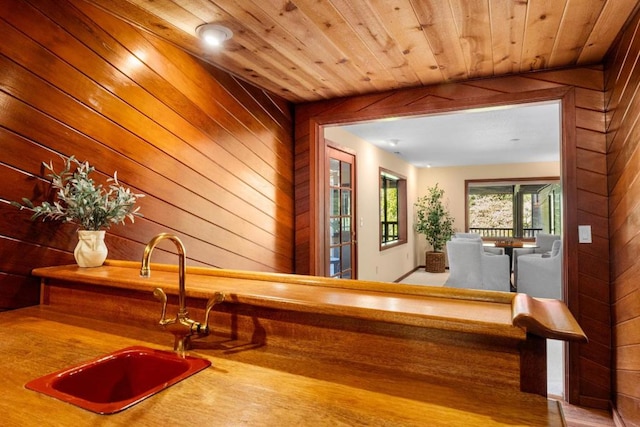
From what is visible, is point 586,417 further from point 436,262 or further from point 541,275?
point 436,262

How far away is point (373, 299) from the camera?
123 cm

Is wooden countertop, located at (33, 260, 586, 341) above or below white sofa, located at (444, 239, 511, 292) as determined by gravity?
above

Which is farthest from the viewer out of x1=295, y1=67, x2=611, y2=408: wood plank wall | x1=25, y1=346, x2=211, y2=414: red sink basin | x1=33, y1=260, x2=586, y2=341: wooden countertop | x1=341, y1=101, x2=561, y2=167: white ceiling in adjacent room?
x1=341, y1=101, x2=561, y2=167: white ceiling in adjacent room

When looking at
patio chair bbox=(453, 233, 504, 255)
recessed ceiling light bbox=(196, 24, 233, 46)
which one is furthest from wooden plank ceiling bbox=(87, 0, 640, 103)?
patio chair bbox=(453, 233, 504, 255)

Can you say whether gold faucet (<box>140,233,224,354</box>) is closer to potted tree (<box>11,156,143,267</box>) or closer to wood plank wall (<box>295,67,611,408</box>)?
potted tree (<box>11,156,143,267</box>)

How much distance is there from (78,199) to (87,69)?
677 millimetres

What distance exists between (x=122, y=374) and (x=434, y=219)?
747 centimetres

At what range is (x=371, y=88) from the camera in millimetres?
3072

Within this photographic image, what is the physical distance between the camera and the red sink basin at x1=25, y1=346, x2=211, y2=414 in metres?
1.09

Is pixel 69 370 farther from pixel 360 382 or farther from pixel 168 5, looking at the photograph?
pixel 168 5

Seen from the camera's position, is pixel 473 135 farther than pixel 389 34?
Yes

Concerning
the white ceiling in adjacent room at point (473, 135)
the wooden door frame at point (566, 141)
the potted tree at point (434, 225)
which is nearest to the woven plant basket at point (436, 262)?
the potted tree at point (434, 225)

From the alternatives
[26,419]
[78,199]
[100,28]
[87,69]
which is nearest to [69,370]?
[26,419]

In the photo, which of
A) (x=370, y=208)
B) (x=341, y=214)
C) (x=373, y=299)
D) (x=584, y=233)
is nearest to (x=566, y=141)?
(x=584, y=233)
